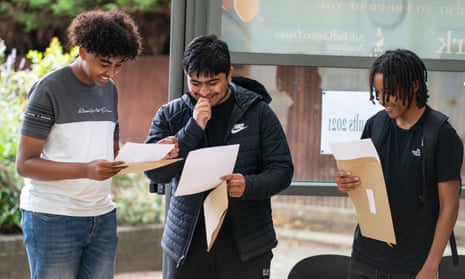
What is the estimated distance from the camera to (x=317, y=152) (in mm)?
4516

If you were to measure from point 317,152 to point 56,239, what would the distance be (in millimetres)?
1937

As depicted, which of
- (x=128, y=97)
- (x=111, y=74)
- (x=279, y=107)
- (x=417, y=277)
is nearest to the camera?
(x=417, y=277)

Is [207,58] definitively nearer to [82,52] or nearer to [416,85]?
[82,52]

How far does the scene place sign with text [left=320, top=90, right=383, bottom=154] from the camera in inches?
175

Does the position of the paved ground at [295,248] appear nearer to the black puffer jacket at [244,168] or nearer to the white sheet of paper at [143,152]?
the black puffer jacket at [244,168]

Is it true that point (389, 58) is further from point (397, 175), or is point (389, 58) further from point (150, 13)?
point (150, 13)

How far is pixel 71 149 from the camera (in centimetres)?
312

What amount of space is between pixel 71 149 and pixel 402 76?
146 cm

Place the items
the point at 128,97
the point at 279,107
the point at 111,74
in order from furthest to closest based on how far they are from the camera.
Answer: the point at 128,97 → the point at 279,107 → the point at 111,74

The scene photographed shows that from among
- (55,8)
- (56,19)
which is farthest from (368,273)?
(56,19)

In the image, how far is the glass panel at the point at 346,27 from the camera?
4.34 metres

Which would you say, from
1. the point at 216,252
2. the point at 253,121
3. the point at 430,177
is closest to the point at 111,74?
the point at 253,121

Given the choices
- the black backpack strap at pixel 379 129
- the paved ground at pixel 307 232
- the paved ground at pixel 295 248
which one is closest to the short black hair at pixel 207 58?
the black backpack strap at pixel 379 129

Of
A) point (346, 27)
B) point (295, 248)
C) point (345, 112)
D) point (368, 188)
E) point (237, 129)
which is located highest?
point (346, 27)
